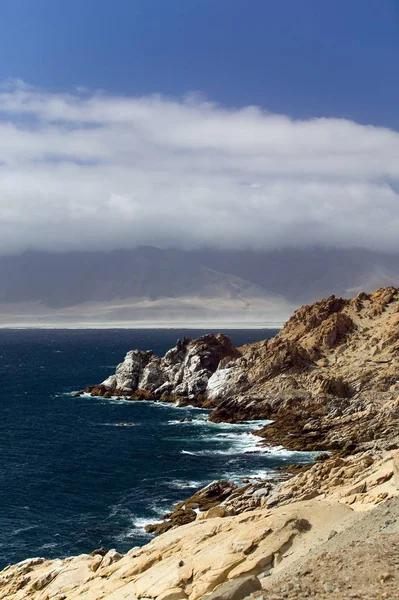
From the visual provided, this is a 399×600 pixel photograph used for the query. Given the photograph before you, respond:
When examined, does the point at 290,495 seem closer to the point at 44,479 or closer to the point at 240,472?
the point at 240,472

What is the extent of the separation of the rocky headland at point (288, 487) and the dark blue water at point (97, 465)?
4.76m

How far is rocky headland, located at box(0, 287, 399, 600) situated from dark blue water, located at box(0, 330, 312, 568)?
476 centimetres

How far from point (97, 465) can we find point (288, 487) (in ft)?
100

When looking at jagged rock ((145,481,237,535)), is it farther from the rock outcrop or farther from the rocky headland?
the rock outcrop

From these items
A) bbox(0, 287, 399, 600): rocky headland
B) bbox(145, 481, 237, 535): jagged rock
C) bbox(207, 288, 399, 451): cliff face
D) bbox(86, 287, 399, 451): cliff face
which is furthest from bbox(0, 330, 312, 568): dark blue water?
bbox(207, 288, 399, 451): cliff face

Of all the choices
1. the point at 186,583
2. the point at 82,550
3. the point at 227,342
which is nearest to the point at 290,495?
the point at 82,550

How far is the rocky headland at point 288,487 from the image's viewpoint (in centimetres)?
2298

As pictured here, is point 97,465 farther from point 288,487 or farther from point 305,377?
point 305,377

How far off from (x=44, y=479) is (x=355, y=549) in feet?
162

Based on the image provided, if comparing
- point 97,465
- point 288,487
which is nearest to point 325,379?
point 97,465

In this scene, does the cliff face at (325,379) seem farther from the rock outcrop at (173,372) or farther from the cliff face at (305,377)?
the rock outcrop at (173,372)

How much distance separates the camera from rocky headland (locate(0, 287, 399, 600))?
23.0 metres

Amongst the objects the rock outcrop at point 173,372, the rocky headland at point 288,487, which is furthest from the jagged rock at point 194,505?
the rock outcrop at point 173,372

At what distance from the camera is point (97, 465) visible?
71.9 m
